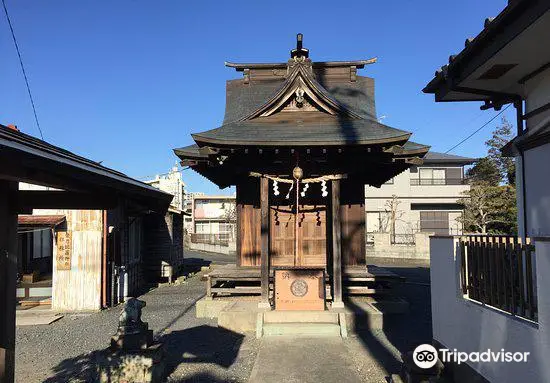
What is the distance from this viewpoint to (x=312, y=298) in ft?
29.1

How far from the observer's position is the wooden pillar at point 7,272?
373cm

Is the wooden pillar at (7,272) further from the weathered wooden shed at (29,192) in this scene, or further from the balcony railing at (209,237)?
the balcony railing at (209,237)

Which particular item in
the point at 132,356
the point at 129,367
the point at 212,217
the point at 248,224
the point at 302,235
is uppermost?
the point at 212,217

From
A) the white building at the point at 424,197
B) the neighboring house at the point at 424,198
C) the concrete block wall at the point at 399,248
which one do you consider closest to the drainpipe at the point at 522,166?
the concrete block wall at the point at 399,248

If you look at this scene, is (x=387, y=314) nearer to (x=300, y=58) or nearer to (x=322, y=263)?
(x=322, y=263)

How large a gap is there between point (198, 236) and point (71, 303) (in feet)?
115

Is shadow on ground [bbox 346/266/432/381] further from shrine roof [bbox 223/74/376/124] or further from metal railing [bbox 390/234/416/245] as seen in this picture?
metal railing [bbox 390/234/416/245]

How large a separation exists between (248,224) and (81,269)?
5.41m

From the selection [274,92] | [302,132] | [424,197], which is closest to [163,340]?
[302,132]

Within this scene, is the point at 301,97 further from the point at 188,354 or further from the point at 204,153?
the point at 188,354

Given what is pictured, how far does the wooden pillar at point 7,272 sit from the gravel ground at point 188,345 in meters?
2.89

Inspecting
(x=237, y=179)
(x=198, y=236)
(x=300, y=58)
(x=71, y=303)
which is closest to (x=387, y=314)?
(x=237, y=179)

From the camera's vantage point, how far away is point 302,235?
36.5 feet

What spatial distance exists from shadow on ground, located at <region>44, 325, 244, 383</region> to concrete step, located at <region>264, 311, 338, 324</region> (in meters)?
0.78
